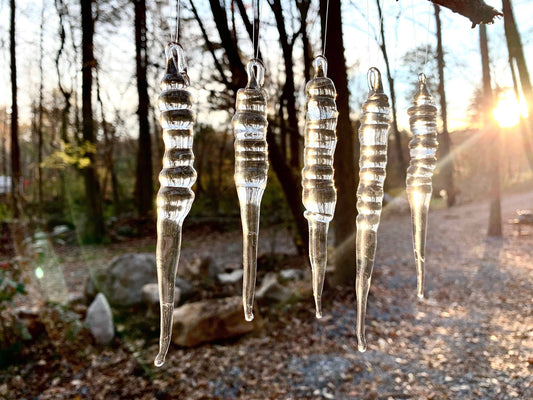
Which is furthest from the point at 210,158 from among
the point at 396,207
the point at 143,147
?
the point at 396,207

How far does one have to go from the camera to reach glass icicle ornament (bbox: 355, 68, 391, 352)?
1.73 meters

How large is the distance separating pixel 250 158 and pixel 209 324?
13.1 feet

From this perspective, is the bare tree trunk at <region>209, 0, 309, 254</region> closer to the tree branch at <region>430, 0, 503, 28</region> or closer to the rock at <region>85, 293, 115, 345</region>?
the tree branch at <region>430, 0, 503, 28</region>

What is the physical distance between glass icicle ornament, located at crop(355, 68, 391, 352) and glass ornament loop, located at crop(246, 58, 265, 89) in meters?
0.45

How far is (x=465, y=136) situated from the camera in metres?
8.45

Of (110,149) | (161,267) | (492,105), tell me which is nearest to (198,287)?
(161,267)

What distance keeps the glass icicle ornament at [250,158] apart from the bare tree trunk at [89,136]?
5.37 m

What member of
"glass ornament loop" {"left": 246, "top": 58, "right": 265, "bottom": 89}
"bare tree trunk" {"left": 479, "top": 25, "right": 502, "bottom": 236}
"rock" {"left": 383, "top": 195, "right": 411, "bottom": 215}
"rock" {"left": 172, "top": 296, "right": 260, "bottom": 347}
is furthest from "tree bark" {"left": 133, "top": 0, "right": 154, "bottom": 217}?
"rock" {"left": 383, "top": 195, "right": 411, "bottom": 215}

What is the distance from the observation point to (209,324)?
16.8ft

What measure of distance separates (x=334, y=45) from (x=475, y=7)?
344 cm

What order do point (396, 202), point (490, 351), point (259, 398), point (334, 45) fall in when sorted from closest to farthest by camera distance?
point (259, 398) < point (490, 351) < point (334, 45) < point (396, 202)

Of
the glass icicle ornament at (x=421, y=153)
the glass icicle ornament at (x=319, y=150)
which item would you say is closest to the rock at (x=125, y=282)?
the glass icicle ornament at (x=421, y=153)

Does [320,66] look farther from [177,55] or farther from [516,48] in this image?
[516,48]

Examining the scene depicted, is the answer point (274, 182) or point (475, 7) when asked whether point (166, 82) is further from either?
point (274, 182)
